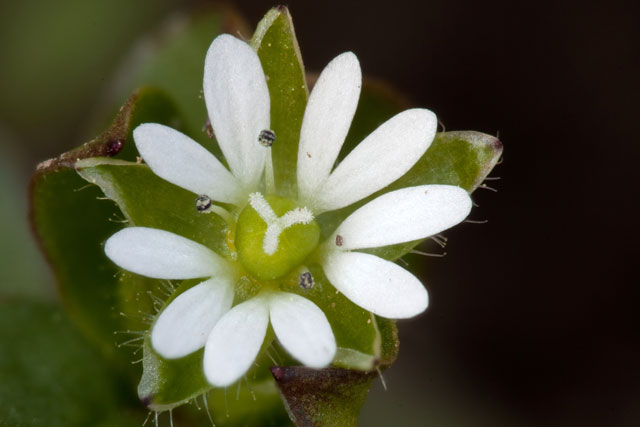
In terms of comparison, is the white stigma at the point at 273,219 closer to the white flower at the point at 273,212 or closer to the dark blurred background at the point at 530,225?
the white flower at the point at 273,212

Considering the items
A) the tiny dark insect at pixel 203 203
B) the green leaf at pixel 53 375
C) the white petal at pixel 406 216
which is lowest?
the green leaf at pixel 53 375

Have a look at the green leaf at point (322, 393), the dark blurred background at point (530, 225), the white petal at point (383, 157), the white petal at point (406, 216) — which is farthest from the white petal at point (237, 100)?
the dark blurred background at point (530, 225)

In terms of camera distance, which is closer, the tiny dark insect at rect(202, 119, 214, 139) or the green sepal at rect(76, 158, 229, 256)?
the green sepal at rect(76, 158, 229, 256)

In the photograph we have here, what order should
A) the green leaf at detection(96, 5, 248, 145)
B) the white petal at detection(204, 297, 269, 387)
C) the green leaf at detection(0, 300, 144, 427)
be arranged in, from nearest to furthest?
the white petal at detection(204, 297, 269, 387), the green leaf at detection(0, 300, 144, 427), the green leaf at detection(96, 5, 248, 145)

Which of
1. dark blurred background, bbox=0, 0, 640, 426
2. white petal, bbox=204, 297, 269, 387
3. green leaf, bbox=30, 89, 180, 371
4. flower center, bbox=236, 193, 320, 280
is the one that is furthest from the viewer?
dark blurred background, bbox=0, 0, 640, 426

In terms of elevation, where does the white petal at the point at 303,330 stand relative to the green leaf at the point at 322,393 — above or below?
above

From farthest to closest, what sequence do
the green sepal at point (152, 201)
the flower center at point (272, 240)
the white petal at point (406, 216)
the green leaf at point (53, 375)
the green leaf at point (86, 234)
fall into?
the green leaf at point (53, 375)
the green leaf at point (86, 234)
the flower center at point (272, 240)
the green sepal at point (152, 201)
the white petal at point (406, 216)

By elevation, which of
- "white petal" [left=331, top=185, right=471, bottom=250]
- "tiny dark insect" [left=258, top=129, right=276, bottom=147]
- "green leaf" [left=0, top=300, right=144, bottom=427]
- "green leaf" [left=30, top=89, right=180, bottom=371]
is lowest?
"green leaf" [left=0, top=300, right=144, bottom=427]

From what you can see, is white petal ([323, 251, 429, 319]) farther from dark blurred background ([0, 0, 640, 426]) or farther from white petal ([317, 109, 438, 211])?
dark blurred background ([0, 0, 640, 426])

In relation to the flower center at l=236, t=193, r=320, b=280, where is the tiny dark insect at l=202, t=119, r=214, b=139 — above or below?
above

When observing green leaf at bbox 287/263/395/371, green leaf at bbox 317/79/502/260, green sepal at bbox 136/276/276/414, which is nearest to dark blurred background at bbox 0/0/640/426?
green leaf at bbox 317/79/502/260
